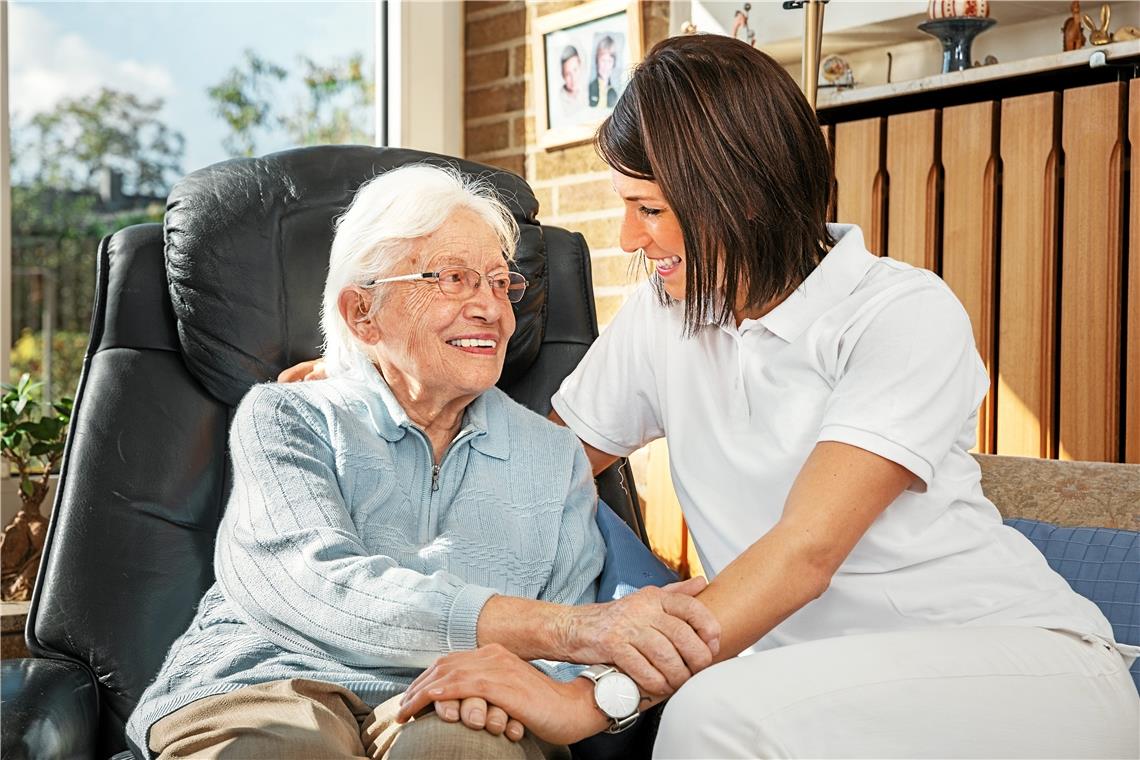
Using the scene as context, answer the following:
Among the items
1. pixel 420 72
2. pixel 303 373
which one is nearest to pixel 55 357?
pixel 420 72

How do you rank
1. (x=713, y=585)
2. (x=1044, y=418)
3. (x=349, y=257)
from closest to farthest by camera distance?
(x=713, y=585) → (x=349, y=257) → (x=1044, y=418)

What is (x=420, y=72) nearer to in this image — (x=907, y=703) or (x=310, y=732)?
(x=310, y=732)

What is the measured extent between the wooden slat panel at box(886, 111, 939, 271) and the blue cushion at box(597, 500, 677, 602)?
3.93 feet

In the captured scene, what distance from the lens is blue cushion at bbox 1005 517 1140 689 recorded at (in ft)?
5.37

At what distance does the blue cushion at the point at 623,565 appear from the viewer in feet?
5.33

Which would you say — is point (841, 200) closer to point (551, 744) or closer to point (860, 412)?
point (860, 412)

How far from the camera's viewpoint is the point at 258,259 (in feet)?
5.90

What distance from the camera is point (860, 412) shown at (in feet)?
4.42

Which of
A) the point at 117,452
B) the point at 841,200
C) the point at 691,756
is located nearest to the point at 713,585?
the point at 691,756

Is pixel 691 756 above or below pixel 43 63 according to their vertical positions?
below

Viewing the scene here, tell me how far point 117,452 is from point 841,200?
1.70 meters

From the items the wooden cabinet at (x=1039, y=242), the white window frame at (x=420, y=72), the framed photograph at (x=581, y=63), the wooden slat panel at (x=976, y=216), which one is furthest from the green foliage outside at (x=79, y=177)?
the wooden slat panel at (x=976, y=216)

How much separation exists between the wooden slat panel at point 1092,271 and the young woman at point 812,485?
92cm

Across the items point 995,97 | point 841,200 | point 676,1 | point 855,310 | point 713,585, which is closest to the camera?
point 713,585
